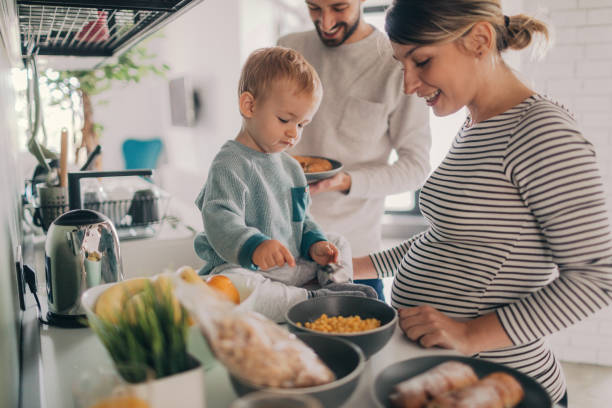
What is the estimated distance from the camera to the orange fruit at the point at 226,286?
897mm

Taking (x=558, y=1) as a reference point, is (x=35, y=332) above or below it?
below

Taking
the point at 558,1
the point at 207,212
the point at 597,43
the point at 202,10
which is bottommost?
the point at 207,212

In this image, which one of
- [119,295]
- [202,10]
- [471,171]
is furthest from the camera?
[202,10]

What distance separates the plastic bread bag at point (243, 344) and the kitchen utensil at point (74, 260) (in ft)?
2.00

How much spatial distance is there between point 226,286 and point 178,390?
323 millimetres

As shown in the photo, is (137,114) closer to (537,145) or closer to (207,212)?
(207,212)

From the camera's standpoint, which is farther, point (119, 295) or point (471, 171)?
point (471, 171)

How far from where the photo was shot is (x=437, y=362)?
2.43 ft

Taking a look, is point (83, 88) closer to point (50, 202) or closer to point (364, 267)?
point (50, 202)

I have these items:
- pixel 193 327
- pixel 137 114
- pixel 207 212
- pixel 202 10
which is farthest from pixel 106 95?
Result: pixel 193 327

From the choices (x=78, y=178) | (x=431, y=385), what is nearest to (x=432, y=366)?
(x=431, y=385)

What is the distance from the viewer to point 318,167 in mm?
1661

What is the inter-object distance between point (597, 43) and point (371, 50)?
1.97m

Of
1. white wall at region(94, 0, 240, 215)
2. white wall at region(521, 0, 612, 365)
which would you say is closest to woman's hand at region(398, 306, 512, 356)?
white wall at region(521, 0, 612, 365)
